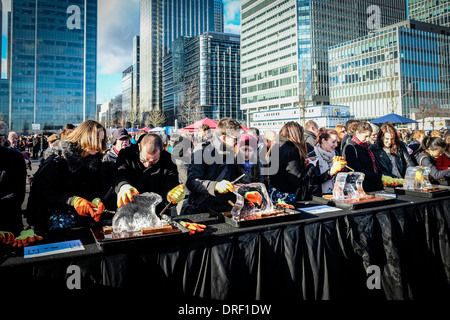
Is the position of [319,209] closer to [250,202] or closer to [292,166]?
[292,166]

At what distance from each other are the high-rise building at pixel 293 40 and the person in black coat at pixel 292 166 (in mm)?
51620

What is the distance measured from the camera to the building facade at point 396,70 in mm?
49406

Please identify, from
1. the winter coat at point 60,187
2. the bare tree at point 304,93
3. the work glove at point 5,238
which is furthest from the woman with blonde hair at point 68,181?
the bare tree at point 304,93

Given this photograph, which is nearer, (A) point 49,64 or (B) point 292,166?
(B) point 292,166

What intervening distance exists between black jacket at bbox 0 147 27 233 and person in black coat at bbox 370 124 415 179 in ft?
13.1

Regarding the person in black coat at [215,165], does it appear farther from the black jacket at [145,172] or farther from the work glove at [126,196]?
the work glove at [126,196]

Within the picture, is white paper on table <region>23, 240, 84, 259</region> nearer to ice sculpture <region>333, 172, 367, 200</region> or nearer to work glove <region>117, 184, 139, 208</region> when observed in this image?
work glove <region>117, 184, 139, 208</region>

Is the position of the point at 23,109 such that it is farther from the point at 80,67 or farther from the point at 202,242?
the point at 202,242

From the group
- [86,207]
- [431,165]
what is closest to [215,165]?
[86,207]

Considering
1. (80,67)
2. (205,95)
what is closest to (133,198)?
(205,95)

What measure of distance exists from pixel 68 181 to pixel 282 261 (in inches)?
68.6

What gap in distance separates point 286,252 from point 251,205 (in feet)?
1.39

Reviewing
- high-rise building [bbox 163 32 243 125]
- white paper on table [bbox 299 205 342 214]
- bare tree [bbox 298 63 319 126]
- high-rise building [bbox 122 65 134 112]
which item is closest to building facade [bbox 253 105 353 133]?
bare tree [bbox 298 63 319 126]

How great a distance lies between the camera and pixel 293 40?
211 ft
